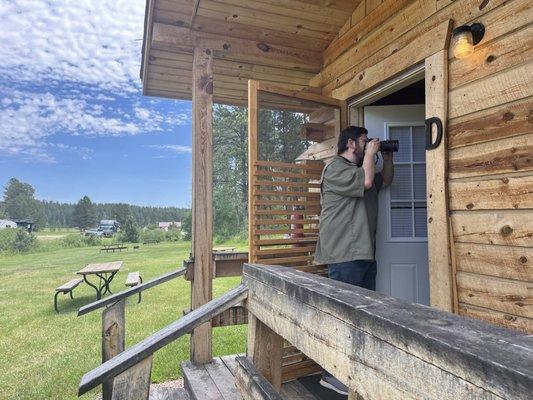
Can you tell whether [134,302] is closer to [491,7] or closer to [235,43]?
[235,43]

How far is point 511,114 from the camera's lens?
67.8 inches

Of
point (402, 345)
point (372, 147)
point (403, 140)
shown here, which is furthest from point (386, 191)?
point (402, 345)

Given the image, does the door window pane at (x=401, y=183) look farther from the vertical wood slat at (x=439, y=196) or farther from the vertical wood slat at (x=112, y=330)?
the vertical wood slat at (x=112, y=330)

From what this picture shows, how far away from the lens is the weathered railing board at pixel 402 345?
462 millimetres

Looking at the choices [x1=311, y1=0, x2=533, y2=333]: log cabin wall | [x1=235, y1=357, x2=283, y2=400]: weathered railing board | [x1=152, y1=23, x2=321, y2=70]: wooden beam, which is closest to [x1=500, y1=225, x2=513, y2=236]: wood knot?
[x1=311, y1=0, x2=533, y2=333]: log cabin wall

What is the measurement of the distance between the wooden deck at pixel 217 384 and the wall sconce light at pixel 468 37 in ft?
7.85

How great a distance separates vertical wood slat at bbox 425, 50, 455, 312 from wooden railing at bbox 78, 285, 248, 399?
136 centimetres

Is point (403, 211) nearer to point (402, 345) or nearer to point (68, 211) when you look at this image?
point (402, 345)

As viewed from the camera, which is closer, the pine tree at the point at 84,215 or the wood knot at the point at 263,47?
the wood knot at the point at 263,47

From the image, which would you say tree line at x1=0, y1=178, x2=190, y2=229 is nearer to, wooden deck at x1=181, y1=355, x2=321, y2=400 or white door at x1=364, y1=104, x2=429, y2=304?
wooden deck at x1=181, y1=355, x2=321, y2=400

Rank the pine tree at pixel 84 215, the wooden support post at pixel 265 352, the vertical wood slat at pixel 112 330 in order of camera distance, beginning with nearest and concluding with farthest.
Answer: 1. the wooden support post at pixel 265 352
2. the vertical wood slat at pixel 112 330
3. the pine tree at pixel 84 215

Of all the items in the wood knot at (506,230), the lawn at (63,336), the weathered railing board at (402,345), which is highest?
the wood knot at (506,230)

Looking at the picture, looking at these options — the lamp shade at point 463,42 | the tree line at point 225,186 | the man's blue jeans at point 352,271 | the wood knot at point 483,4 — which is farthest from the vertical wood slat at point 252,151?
the wood knot at point 483,4

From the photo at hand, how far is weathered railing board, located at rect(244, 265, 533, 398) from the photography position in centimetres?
46
